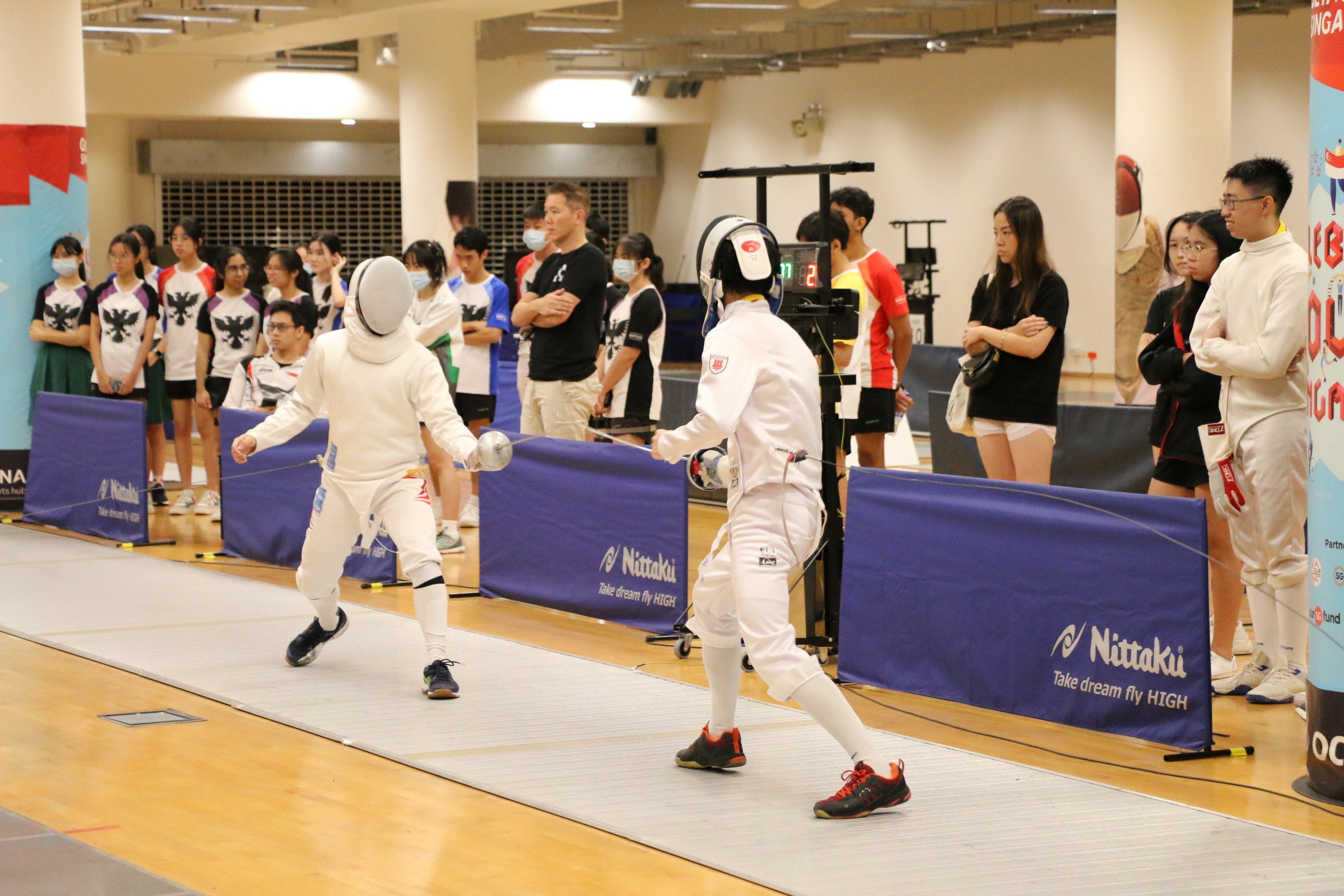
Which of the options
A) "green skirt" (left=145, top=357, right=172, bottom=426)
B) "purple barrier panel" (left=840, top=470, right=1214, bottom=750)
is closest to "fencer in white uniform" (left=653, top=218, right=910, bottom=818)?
"purple barrier panel" (left=840, top=470, right=1214, bottom=750)

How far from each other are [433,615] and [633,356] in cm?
260

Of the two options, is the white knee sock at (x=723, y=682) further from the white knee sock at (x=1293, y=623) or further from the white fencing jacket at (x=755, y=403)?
the white knee sock at (x=1293, y=623)

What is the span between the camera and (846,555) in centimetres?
549

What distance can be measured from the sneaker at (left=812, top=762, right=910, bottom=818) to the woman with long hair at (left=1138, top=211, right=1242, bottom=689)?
1.79 m

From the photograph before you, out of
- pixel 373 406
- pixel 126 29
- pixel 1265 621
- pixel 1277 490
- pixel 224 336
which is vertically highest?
pixel 126 29

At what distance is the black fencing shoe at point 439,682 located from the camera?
209 inches

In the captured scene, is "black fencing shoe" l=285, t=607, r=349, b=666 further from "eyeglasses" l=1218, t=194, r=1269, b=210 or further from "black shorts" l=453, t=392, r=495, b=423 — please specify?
"eyeglasses" l=1218, t=194, r=1269, b=210

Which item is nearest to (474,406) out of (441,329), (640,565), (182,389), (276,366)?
(441,329)

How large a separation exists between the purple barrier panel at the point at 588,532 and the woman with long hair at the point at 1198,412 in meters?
1.80

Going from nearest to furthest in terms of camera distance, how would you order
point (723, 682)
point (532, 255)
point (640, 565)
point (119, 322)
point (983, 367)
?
1. point (723, 682)
2. point (983, 367)
3. point (640, 565)
4. point (119, 322)
5. point (532, 255)

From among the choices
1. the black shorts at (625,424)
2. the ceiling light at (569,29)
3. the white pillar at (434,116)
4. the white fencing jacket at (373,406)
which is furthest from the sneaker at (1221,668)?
the ceiling light at (569,29)

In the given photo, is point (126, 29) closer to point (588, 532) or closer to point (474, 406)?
point (474, 406)

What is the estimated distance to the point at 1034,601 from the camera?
4.88m

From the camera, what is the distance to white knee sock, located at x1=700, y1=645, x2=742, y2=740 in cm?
438
